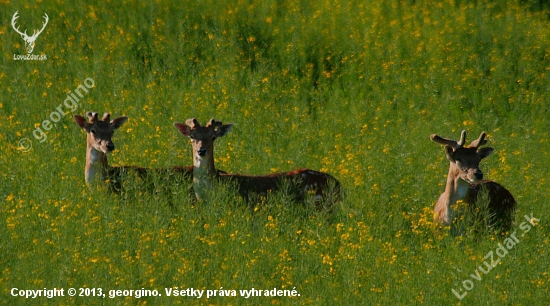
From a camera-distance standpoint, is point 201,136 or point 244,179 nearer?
point 201,136

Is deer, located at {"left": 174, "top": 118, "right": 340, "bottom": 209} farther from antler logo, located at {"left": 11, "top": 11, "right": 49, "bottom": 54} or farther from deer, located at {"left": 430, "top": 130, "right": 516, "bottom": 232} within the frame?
antler logo, located at {"left": 11, "top": 11, "right": 49, "bottom": 54}

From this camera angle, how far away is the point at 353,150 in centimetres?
1483

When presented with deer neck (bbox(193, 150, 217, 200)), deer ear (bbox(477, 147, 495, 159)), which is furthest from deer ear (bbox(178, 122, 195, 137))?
deer ear (bbox(477, 147, 495, 159))

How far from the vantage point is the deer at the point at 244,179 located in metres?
12.1

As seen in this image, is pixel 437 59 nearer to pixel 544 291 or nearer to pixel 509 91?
pixel 509 91

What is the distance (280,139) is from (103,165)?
3.71 meters

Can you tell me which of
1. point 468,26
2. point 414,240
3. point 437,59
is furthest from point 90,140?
point 468,26

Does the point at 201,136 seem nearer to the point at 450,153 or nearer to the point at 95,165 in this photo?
the point at 95,165

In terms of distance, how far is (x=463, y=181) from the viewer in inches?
455

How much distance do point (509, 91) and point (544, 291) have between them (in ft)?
31.3

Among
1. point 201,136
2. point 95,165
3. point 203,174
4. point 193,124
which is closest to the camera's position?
point 203,174

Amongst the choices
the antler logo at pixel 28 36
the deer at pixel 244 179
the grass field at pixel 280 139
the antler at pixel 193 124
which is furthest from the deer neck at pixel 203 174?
the antler logo at pixel 28 36

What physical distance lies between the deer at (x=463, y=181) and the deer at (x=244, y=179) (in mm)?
1420

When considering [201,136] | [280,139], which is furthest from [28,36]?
[201,136]
